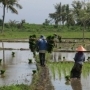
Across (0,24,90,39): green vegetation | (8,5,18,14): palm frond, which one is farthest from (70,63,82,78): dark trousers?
(8,5,18,14): palm frond

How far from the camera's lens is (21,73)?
1282 cm

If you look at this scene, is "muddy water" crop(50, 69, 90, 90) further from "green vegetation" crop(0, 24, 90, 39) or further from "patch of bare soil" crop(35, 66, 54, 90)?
"green vegetation" crop(0, 24, 90, 39)

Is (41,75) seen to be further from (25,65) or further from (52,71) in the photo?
(25,65)

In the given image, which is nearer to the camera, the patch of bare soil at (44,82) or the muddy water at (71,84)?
the patch of bare soil at (44,82)

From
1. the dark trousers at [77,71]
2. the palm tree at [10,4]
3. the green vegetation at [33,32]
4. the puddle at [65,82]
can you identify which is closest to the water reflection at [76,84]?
the puddle at [65,82]

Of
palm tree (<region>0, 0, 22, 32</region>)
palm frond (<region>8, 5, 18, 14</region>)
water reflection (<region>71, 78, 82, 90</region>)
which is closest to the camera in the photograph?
water reflection (<region>71, 78, 82, 90</region>)

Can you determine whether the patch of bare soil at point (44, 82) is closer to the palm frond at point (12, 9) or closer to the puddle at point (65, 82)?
the puddle at point (65, 82)

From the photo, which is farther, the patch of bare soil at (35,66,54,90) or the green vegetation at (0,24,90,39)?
the green vegetation at (0,24,90,39)

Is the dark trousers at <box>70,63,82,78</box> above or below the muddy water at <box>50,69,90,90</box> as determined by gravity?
above

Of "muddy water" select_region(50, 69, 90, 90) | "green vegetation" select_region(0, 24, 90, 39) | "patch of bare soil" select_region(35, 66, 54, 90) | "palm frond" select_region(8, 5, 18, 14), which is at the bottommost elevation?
"muddy water" select_region(50, 69, 90, 90)

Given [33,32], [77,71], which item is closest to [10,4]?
[33,32]

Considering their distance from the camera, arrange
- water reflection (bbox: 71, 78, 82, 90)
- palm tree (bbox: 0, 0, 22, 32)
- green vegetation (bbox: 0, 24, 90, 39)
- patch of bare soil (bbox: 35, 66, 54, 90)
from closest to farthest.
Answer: patch of bare soil (bbox: 35, 66, 54, 90) → water reflection (bbox: 71, 78, 82, 90) → green vegetation (bbox: 0, 24, 90, 39) → palm tree (bbox: 0, 0, 22, 32)

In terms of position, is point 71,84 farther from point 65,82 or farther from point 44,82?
point 44,82

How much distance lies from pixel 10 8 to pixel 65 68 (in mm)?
33585
